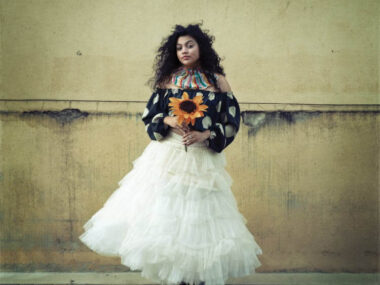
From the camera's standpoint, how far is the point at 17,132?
12.2 ft

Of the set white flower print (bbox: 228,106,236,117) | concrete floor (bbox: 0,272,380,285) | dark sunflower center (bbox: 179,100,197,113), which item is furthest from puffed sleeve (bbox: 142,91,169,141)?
concrete floor (bbox: 0,272,380,285)

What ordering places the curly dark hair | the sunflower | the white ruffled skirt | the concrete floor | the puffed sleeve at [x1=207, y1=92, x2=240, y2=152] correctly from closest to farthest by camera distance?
the white ruffled skirt → the sunflower → the puffed sleeve at [x1=207, y1=92, x2=240, y2=152] → the curly dark hair → the concrete floor

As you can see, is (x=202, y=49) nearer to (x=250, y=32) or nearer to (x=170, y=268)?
(x=250, y=32)

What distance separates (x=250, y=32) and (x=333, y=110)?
1.08 metres

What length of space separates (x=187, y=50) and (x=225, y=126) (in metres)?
0.58

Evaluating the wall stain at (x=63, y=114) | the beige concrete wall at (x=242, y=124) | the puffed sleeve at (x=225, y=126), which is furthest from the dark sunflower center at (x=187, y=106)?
the wall stain at (x=63, y=114)

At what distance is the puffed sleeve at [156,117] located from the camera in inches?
104

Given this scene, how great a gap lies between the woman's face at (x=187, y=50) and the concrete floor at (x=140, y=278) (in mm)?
2097

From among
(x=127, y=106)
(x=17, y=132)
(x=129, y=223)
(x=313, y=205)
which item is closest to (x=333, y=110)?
(x=313, y=205)

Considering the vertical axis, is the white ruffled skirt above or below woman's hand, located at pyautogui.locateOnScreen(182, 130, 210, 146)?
below

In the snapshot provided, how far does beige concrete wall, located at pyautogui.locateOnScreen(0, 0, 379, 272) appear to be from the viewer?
12.0 ft

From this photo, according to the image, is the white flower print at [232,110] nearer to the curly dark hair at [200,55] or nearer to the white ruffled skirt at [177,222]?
the curly dark hair at [200,55]

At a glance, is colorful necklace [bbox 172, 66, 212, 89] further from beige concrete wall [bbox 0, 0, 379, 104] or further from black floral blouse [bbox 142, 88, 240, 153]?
beige concrete wall [bbox 0, 0, 379, 104]

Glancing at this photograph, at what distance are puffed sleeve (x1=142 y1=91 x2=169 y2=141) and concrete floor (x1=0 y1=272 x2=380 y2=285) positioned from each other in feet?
5.41
